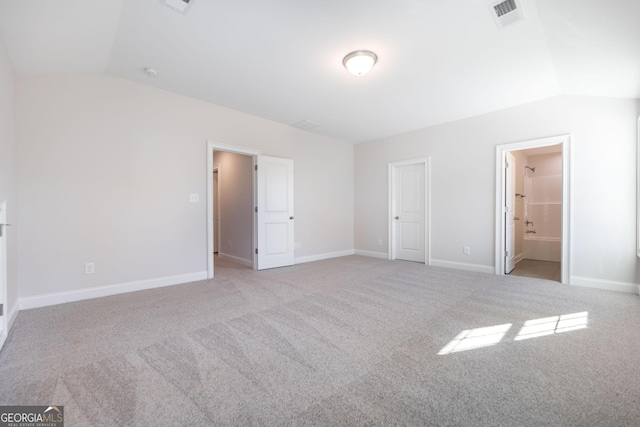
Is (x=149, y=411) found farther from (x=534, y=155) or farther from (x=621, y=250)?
(x=534, y=155)

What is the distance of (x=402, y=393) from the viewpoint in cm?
147

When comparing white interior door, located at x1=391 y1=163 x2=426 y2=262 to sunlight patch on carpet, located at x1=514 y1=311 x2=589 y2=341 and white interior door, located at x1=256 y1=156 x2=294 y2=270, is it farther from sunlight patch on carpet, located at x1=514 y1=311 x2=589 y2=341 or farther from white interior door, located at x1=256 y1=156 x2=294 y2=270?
sunlight patch on carpet, located at x1=514 y1=311 x2=589 y2=341

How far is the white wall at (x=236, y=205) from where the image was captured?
4988mm

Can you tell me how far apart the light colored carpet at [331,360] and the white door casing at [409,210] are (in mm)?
2071

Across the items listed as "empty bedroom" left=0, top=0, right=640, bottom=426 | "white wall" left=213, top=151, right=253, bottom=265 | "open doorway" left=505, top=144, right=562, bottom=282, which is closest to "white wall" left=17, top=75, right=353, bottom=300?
"empty bedroom" left=0, top=0, right=640, bottom=426

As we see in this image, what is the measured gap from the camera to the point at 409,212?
17.6 ft

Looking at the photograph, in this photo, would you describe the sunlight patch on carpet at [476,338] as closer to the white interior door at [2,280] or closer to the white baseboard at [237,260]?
the white interior door at [2,280]

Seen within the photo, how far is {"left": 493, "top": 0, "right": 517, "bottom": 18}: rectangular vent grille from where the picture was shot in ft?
6.60

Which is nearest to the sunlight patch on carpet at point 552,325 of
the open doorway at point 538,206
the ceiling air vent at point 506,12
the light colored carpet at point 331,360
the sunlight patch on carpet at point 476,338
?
the light colored carpet at point 331,360

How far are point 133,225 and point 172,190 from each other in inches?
25.9

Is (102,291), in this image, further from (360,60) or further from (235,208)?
(360,60)

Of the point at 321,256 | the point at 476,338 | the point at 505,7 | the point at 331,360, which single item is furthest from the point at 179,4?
the point at 321,256

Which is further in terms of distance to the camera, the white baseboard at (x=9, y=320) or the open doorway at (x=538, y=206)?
the open doorway at (x=538, y=206)

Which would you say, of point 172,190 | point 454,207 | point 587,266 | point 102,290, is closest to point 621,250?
point 587,266
